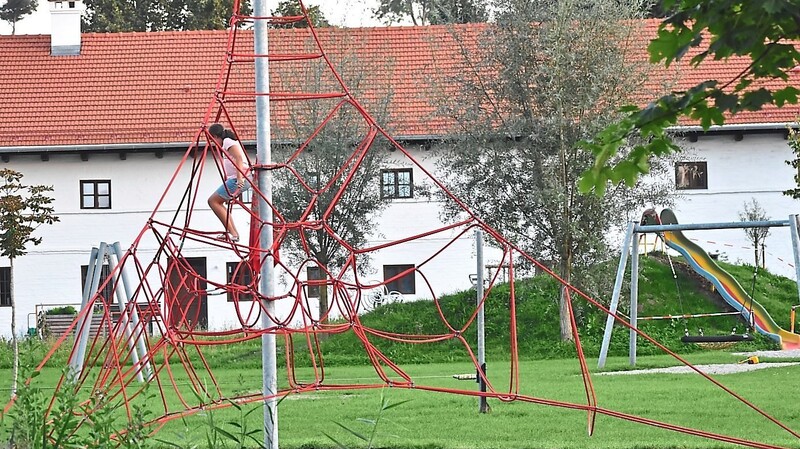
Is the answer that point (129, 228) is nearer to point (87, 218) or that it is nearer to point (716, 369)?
point (87, 218)

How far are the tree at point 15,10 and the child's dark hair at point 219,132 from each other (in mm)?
54919

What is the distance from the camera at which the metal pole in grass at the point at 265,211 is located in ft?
24.2

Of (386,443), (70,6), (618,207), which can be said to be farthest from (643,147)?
(70,6)

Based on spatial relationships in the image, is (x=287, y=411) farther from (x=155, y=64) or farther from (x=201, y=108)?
(x=155, y=64)

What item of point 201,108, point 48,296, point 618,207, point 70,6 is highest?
point 70,6

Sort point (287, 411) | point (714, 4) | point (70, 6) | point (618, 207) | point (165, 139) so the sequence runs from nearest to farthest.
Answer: point (714, 4) < point (287, 411) < point (618, 207) < point (165, 139) < point (70, 6)

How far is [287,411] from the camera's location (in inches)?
464

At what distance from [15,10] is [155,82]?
29.5 meters

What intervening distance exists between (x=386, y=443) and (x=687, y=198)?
25.1 meters

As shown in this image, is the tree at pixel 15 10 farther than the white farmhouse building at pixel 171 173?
Yes

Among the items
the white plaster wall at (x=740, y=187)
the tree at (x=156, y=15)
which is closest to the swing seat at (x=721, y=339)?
the white plaster wall at (x=740, y=187)

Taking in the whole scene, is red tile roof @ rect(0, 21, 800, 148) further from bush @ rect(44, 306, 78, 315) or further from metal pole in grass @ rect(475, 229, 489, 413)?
metal pole in grass @ rect(475, 229, 489, 413)

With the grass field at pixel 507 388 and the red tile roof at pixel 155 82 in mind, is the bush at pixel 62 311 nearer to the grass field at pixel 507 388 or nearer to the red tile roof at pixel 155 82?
the red tile roof at pixel 155 82

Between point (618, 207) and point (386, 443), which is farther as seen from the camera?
point (618, 207)
